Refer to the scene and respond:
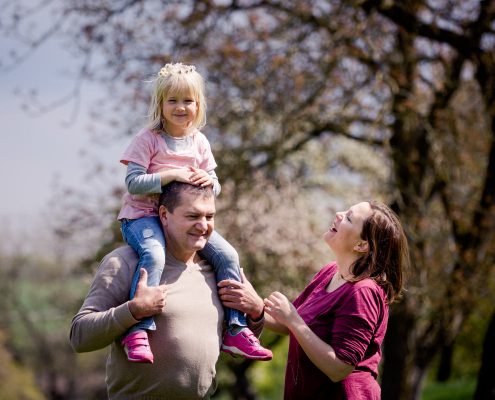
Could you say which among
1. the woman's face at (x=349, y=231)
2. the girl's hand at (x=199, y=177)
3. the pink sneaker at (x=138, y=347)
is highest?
the girl's hand at (x=199, y=177)

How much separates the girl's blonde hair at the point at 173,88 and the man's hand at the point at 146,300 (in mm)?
674

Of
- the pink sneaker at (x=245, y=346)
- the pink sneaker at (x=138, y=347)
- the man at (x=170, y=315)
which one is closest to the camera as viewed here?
the pink sneaker at (x=138, y=347)

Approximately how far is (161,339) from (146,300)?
0.76ft

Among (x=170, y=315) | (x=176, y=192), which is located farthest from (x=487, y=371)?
(x=176, y=192)

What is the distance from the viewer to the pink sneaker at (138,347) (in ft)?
9.77

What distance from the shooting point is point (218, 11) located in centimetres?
945

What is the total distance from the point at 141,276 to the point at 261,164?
688 centimetres

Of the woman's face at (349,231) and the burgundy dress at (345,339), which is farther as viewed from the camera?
the woman's face at (349,231)

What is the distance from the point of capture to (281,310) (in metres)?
3.21

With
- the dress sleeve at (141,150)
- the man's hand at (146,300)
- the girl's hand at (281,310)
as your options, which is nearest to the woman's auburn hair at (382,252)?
the girl's hand at (281,310)

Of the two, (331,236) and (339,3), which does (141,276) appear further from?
(339,3)

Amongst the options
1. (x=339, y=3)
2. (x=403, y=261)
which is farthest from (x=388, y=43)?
(x=403, y=261)

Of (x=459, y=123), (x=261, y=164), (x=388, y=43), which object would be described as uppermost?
(x=388, y=43)

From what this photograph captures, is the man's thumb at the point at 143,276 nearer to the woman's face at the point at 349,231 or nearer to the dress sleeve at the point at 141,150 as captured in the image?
the dress sleeve at the point at 141,150
